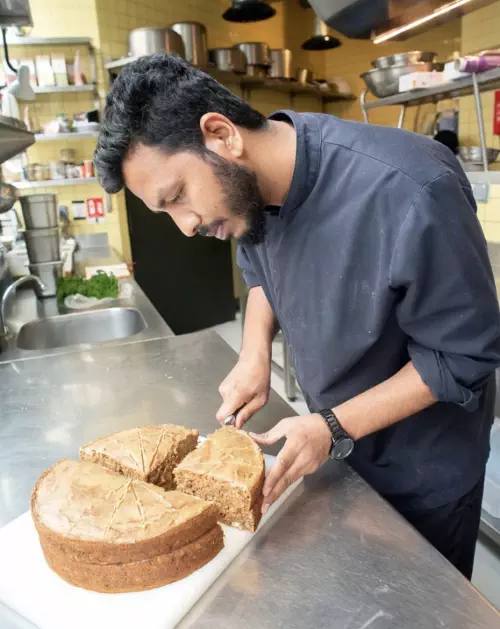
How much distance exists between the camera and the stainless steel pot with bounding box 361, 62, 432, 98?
3213 millimetres

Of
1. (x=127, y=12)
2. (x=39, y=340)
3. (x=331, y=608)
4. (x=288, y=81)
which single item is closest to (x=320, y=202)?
(x=331, y=608)

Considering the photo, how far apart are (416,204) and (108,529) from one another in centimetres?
77

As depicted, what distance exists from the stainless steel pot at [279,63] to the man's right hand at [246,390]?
4.94 meters

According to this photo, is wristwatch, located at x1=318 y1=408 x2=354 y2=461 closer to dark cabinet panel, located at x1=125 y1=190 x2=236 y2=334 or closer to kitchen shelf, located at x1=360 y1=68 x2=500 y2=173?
kitchen shelf, located at x1=360 y1=68 x2=500 y2=173

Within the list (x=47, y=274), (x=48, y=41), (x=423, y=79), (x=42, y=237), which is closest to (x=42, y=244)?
(x=42, y=237)

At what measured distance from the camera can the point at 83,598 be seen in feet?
2.66

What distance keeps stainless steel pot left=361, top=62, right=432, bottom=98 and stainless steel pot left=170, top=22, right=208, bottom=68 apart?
5.57 feet

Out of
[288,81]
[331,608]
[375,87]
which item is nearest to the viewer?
[331,608]

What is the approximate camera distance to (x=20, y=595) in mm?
810

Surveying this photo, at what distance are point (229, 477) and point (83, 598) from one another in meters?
0.30

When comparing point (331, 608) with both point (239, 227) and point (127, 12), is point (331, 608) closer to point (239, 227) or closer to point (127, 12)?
point (239, 227)

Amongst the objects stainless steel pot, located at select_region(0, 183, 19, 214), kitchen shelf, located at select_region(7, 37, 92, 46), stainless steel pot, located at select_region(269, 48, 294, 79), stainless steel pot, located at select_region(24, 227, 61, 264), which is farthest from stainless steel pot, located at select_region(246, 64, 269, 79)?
stainless steel pot, located at select_region(0, 183, 19, 214)

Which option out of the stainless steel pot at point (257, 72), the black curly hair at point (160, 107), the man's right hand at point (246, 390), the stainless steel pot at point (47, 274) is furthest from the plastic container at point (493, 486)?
the stainless steel pot at point (257, 72)

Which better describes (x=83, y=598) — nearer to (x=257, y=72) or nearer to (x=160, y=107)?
(x=160, y=107)
